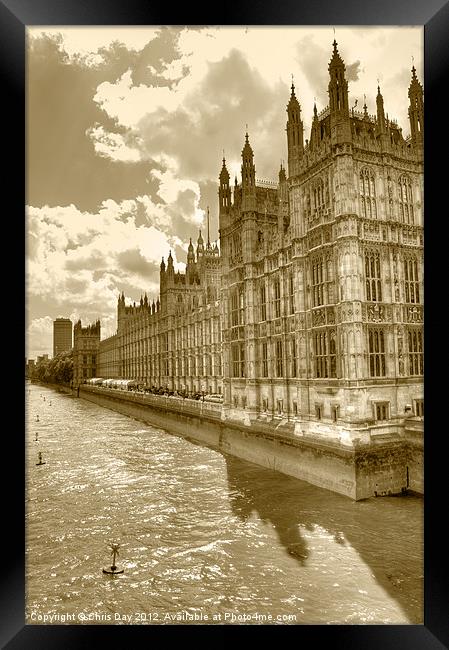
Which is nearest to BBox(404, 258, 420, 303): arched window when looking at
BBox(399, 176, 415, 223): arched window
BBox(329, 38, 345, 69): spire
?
BBox(399, 176, 415, 223): arched window

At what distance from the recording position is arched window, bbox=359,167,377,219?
2352 centimetres

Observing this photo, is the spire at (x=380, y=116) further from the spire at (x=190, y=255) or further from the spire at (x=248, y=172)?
the spire at (x=190, y=255)

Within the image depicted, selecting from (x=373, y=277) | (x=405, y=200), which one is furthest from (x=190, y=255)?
(x=373, y=277)

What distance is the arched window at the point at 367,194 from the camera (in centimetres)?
2352

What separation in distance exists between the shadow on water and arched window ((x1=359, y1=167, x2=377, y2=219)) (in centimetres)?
1441

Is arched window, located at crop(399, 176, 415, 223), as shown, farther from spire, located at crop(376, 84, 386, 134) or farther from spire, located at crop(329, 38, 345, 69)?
spire, located at crop(329, 38, 345, 69)

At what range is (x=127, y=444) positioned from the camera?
124 ft

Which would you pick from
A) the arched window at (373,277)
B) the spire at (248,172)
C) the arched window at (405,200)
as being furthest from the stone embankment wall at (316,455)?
the spire at (248,172)

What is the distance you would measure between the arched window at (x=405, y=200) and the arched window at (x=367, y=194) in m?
1.76

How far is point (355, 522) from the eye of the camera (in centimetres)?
1805

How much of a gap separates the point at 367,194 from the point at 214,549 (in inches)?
746

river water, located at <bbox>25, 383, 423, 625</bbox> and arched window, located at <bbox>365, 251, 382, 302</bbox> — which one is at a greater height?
arched window, located at <bbox>365, 251, 382, 302</bbox>

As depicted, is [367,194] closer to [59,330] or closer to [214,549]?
[59,330]
